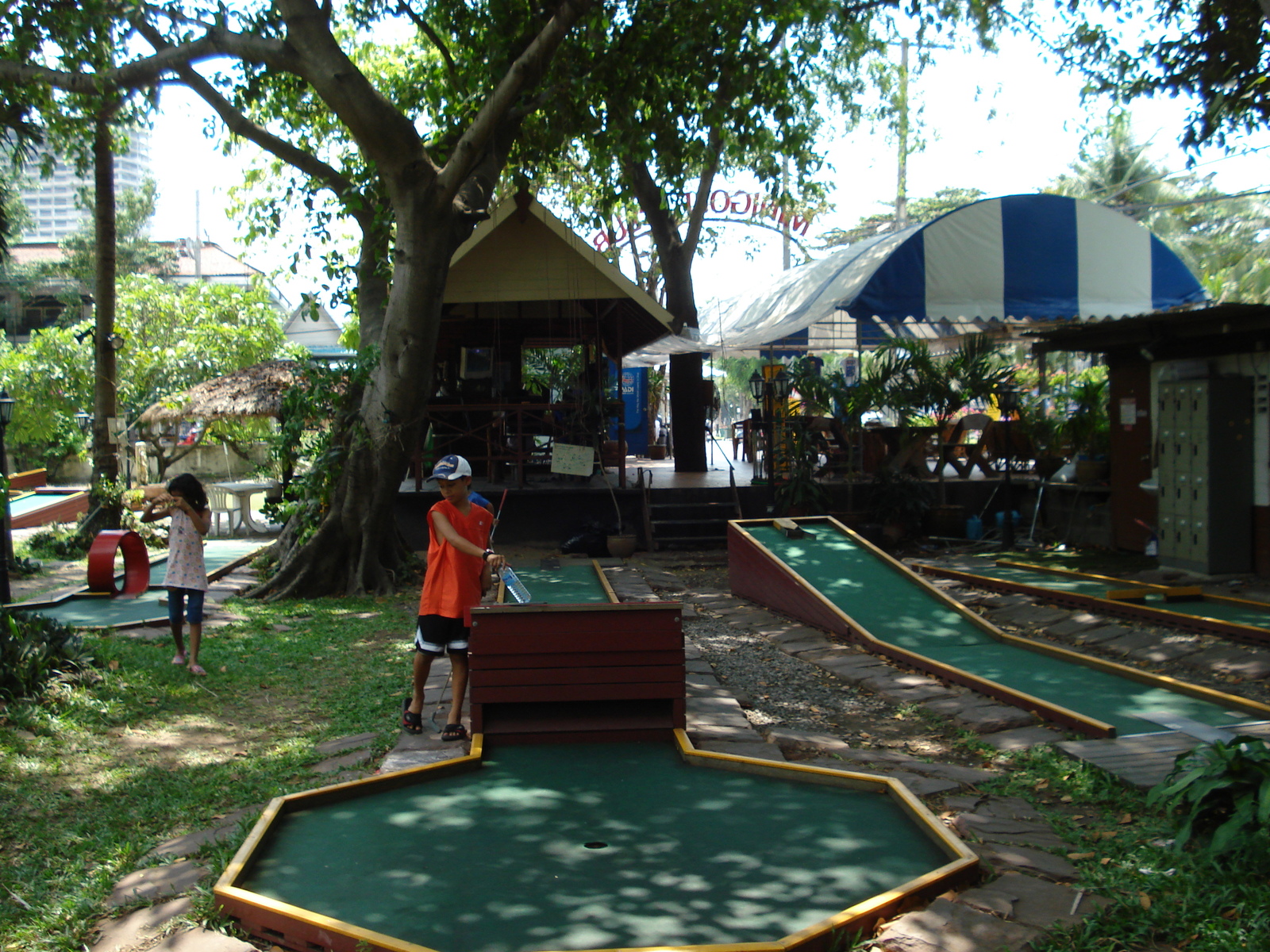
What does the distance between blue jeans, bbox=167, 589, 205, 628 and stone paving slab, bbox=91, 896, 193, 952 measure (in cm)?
403

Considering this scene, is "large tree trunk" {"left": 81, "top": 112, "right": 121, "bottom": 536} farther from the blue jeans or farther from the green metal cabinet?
the green metal cabinet

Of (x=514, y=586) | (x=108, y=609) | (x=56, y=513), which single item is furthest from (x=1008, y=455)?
(x=56, y=513)

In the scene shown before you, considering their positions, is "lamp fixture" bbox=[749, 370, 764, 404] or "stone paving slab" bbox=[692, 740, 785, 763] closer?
"stone paving slab" bbox=[692, 740, 785, 763]

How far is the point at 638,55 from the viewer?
34.2ft

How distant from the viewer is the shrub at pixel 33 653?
237 inches

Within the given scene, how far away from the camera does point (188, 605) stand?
7258 mm

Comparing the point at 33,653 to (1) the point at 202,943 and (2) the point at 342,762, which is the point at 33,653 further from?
(1) the point at 202,943

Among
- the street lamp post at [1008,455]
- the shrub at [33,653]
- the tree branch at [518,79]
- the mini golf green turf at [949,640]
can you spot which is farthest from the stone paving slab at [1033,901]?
the street lamp post at [1008,455]

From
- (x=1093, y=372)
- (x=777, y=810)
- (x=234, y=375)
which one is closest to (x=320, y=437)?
(x=234, y=375)

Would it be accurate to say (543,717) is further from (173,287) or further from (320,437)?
(173,287)

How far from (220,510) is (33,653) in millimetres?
12435

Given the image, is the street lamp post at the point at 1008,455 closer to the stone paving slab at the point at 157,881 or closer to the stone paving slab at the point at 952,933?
the stone paving slab at the point at 952,933

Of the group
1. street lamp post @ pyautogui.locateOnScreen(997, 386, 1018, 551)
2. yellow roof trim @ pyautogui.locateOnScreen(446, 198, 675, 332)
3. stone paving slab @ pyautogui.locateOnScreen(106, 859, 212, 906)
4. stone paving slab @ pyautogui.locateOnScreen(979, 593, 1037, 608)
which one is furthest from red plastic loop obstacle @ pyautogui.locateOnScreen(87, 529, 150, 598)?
street lamp post @ pyautogui.locateOnScreen(997, 386, 1018, 551)

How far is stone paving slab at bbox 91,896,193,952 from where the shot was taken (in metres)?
3.25
